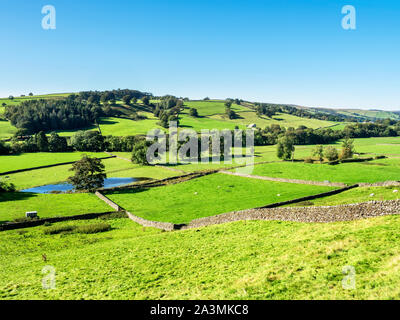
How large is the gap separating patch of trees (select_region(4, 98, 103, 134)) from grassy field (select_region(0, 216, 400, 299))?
126503 millimetres

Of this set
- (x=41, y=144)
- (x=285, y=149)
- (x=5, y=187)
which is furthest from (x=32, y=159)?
(x=285, y=149)

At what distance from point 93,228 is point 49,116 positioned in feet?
425

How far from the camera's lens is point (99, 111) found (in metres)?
170

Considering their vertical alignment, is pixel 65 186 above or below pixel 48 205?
Result: below

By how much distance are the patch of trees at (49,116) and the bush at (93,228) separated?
116766 mm

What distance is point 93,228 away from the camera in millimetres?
36062

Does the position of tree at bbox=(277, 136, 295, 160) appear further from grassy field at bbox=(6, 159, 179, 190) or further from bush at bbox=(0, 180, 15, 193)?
bush at bbox=(0, 180, 15, 193)

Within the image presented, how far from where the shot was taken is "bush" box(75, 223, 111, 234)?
35319mm

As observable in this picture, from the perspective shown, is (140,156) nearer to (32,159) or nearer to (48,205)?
(32,159)

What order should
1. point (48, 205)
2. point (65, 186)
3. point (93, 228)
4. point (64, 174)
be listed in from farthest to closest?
point (64, 174), point (65, 186), point (48, 205), point (93, 228)

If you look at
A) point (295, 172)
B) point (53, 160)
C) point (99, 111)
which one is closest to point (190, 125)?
point (99, 111)

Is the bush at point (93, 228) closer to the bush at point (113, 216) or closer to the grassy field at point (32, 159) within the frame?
the bush at point (113, 216)
